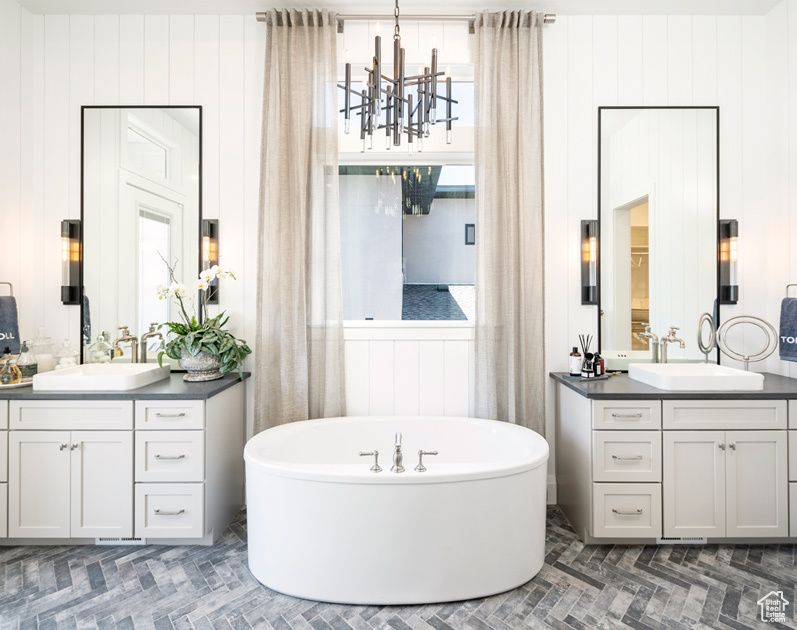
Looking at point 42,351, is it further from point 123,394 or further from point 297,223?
point 297,223

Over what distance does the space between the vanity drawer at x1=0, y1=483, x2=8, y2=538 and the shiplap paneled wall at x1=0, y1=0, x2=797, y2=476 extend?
3.17 ft

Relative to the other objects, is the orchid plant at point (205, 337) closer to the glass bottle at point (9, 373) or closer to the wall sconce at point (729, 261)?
the glass bottle at point (9, 373)

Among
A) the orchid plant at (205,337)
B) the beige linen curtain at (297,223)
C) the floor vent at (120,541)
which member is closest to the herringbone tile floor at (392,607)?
the floor vent at (120,541)

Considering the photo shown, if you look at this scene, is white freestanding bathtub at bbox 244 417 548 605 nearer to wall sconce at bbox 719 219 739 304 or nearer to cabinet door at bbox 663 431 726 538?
cabinet door at bbox 663 431 726 538

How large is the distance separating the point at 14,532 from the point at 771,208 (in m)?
4.63

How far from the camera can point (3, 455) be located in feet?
7.13

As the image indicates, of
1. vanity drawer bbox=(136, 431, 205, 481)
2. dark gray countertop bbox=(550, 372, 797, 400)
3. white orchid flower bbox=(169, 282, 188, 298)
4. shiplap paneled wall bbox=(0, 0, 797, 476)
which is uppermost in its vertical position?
shiplap paneled wall bbox=(0, 0, 797, 476)

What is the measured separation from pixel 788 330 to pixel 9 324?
445cm

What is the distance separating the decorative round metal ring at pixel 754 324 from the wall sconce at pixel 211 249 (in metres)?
3.13

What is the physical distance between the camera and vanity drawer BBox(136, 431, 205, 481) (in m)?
2.17

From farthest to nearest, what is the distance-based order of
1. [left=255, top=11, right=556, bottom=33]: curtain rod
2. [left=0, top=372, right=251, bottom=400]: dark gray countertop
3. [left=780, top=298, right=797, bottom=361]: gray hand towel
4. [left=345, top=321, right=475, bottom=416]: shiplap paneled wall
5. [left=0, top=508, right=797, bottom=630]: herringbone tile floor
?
[left=345, top=321, right=475, bottom=416]: shiplap paneled wall < [left=255, top=11, right=556, bottom=33]: curtain rod < [left=780, top=298, right=797, bottom=361]: gray hand towel < [left=0, top=372, right=251, bottom=400]: dark gray countertop < [left=0, top=508, right=797, bottom=630]: herringbone tile floor

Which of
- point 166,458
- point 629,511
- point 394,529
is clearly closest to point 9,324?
point 166,458

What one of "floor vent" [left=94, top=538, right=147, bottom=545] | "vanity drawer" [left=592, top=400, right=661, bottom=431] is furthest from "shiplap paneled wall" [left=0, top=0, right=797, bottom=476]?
"floor vent" [left=94, top=538, right=147, bottom=545]

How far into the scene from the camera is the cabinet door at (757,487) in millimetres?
2184
